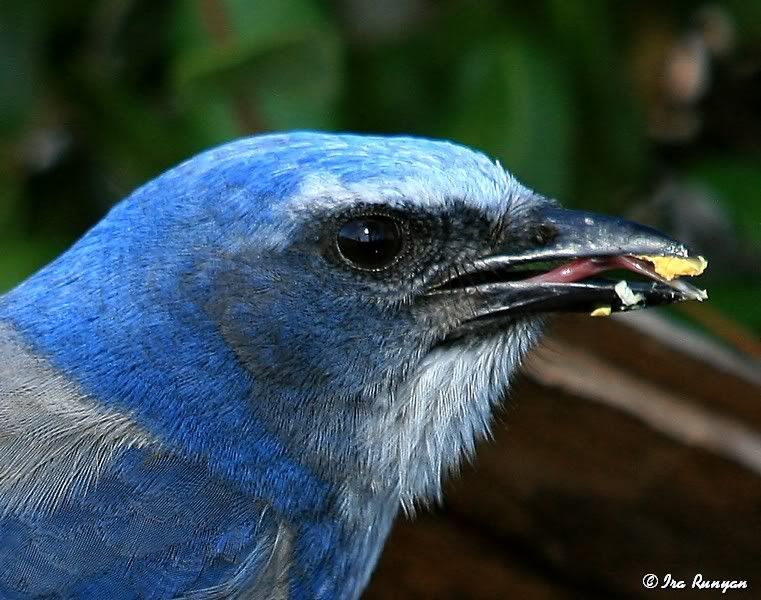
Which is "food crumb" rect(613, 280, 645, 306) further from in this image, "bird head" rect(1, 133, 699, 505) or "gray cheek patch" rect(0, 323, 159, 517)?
"gray cheek patch" rect(0, 323, 159, 517)

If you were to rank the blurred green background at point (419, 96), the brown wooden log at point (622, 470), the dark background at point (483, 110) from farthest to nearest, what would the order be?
the blurred green background at point (419, 96), the dark background at point (483, 110), the brown wooden log at point (622, 470)

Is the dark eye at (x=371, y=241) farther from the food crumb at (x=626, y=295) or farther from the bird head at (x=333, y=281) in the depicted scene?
the food crumb at (x=626, y=295)

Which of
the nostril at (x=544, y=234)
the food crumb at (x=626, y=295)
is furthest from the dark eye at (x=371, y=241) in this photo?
the food crumb at (x=626, y=295)

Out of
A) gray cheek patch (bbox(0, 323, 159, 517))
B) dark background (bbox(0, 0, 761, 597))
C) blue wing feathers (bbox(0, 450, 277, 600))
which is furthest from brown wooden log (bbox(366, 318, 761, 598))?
gray cheek patch (bbox(0, 323, 159, 517))

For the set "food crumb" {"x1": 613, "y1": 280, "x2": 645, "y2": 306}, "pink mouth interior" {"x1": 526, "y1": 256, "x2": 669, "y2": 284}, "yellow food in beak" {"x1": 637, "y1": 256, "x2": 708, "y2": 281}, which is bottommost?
"food crumb" {"x1": 613, "y1": 280, "x2": 645, "y2": 306}

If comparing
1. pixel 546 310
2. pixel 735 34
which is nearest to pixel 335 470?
pixel 546 310

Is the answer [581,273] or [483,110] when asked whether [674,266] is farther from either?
[483,110]
